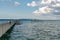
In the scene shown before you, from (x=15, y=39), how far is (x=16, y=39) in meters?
0.09

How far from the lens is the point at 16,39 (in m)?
19.4

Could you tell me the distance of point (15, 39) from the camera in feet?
63.6
